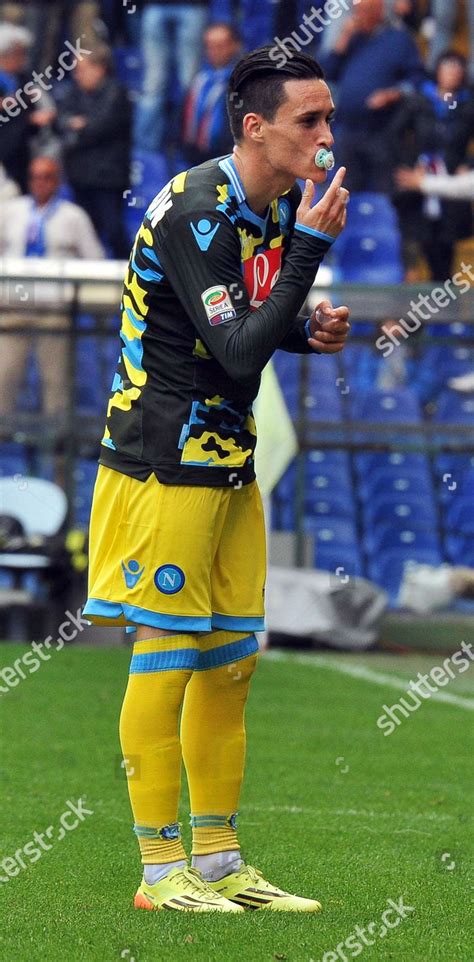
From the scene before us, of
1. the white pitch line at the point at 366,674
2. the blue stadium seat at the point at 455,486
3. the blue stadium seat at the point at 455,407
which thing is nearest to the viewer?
the white pitch line at the point at 366,674

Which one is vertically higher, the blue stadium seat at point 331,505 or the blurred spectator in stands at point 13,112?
the blurred spectator in stands at point 13,112

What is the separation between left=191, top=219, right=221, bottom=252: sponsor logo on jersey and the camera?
3.31 metres

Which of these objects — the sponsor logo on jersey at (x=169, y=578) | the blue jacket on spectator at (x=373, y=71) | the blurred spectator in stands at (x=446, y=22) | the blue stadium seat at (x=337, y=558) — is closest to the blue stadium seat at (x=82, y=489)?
the blue stadium seat at (x=337, y=558)

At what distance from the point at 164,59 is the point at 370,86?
2488 mm

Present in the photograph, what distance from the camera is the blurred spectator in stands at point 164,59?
16297mm

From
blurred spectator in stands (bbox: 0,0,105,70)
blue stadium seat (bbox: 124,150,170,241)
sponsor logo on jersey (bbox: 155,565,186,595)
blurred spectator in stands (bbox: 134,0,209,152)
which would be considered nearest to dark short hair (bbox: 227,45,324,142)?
sponsor logo on jersey (bbox: 155,565,186,595)

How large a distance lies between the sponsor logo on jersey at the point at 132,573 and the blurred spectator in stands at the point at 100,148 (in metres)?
12.0

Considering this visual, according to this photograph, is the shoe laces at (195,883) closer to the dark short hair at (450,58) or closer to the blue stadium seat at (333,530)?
the blue stadium seat at (333,530)

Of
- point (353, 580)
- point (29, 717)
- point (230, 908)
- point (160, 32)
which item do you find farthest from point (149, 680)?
point (160, 32)

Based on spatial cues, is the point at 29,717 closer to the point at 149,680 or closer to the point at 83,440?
the point at 149,680

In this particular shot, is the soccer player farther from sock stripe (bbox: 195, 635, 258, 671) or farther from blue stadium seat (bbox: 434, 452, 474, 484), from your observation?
blue stadium seat (bbox: 434, 452, 474, 484)

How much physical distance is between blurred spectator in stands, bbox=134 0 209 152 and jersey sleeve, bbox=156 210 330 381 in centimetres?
1317

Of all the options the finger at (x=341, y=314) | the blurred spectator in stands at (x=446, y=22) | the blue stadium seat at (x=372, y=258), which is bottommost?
the finger at (x=341, y=314)

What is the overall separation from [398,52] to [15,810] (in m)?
11.9
